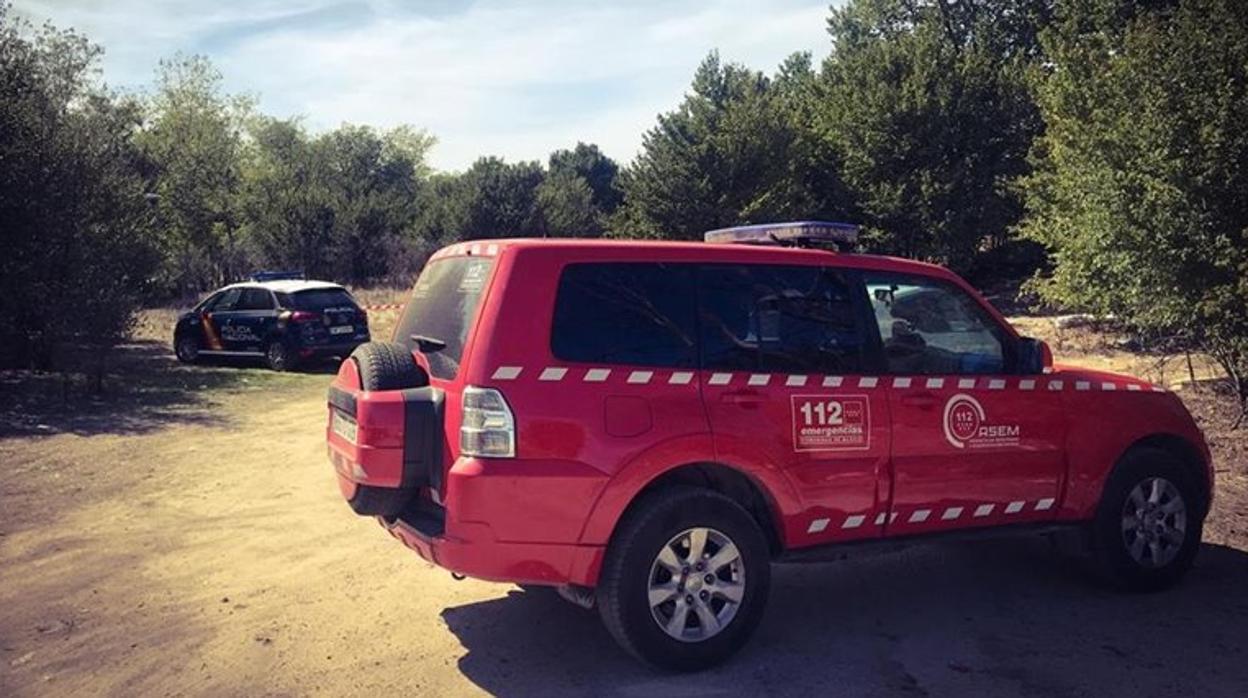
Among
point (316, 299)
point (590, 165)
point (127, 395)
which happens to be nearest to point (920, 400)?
point (127, 395)

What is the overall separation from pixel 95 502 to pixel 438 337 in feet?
15.1

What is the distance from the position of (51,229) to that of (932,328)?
1224 centimetres

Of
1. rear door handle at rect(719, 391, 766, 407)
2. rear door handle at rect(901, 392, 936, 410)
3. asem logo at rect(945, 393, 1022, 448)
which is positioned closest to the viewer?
rear door handle at rect(719, 391, 766, 407)

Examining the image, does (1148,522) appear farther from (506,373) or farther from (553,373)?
(506,373)

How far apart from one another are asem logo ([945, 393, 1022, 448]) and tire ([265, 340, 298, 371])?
1268 cm

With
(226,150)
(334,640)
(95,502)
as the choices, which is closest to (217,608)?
(334,640)

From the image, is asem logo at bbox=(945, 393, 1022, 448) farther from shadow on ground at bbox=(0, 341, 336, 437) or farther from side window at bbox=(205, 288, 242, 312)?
side window at bbox=(205, 288, 242, 312)

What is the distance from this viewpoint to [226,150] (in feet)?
152

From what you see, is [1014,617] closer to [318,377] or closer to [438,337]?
[438,337]

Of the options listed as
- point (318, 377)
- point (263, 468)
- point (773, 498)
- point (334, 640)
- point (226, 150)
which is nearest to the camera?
point (773, 498)

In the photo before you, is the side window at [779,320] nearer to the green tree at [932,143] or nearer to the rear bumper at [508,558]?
the rear bumper at [508,558]

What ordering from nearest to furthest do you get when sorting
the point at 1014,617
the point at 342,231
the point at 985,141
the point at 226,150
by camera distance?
the point at 1014,617
the point at 985,141
the point at 342,231
the point at 226,150

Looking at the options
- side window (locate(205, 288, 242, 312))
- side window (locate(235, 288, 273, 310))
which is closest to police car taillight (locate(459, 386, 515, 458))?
side window (locate(235, 288, 273, 310))

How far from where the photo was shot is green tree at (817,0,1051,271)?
94.1 ft
